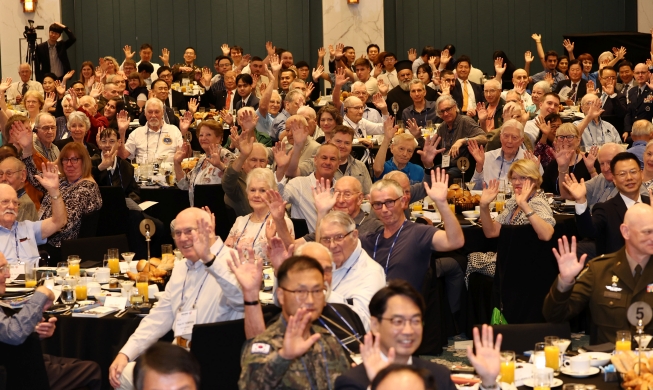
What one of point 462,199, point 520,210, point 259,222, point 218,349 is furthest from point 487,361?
point 462,199

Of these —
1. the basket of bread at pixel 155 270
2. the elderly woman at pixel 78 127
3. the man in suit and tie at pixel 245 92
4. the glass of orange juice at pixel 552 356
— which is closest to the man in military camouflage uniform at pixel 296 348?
the glass of orange juice at pixel 552 356

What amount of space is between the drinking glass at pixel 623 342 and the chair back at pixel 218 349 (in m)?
1.63

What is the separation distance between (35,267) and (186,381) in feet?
13.2

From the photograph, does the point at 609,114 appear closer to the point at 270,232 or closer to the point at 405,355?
the point at 270,232

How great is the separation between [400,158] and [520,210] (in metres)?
1.79

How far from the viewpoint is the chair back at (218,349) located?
431 centimetres

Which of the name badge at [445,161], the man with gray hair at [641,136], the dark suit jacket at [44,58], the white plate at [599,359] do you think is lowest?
the white plate at [599,359]

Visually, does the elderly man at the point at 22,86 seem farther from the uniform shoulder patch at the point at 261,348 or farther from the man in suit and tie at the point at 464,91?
the uniform shoulder patch at the point at 261,348

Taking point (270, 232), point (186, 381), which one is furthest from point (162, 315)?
point (186, 381)

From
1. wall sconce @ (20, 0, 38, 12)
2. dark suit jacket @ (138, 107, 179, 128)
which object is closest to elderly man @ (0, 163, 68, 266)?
dark suit jacket @ (138, 107, 179, 128)

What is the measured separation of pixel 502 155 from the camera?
28.8ft

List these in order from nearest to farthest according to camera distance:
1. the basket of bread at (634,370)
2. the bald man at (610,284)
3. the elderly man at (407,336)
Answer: the elderly man at (407,336) < the basket of bread at (634,370) < the bald man at (610,284)

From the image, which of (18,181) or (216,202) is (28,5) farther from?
(18,181)

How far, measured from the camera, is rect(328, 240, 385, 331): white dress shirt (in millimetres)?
4805
